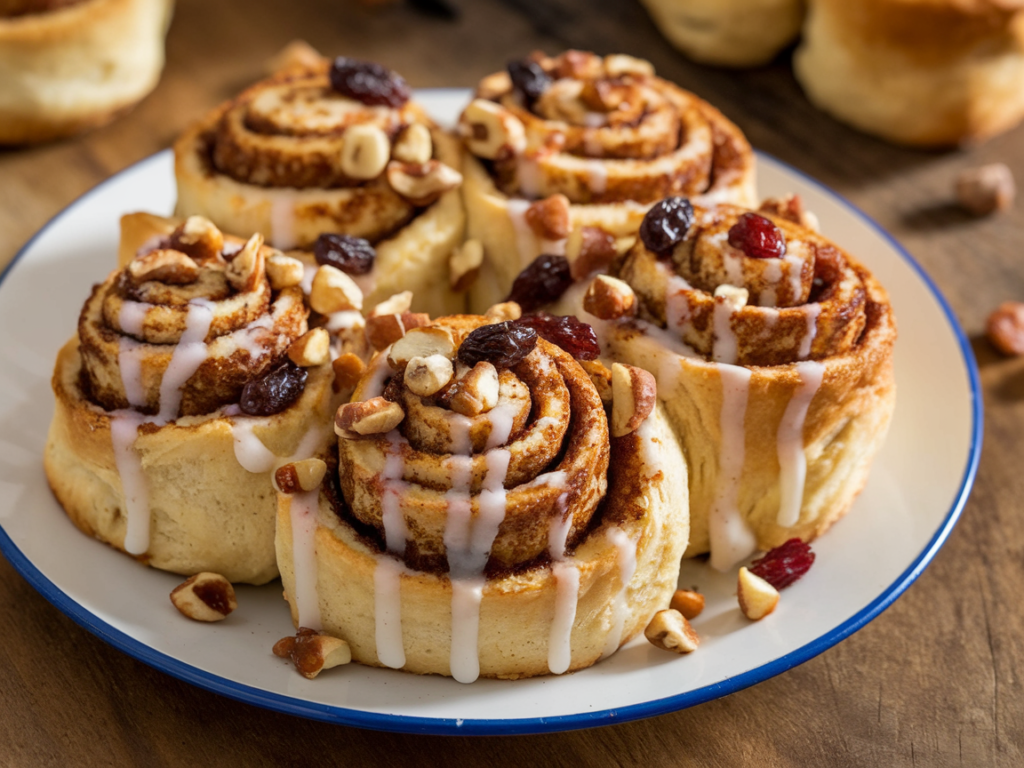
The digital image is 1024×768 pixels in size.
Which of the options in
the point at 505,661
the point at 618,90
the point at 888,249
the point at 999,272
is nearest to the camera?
the point at 505,661

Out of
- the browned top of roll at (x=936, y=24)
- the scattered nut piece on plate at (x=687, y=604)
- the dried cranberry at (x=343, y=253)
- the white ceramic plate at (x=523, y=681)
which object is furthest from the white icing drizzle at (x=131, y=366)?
the browned top of roll at (x=936, y=24)

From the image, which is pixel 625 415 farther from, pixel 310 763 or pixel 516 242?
pixel 310 763

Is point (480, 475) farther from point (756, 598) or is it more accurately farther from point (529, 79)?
point (529, 79)

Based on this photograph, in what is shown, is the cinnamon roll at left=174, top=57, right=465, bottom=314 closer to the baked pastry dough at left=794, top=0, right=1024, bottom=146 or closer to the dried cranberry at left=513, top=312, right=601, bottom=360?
the dried cranberry at left=513, top=312, right=601, bottom=360

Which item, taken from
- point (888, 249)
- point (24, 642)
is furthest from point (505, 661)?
point (888, 249)

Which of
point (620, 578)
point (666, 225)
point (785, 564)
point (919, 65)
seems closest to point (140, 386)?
point (620, 578)
